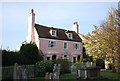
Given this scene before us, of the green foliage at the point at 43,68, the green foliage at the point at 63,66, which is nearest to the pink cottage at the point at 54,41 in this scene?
the green foliage at the point at 63,66

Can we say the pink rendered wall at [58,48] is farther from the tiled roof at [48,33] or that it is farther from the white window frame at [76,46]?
the tiled roof at [48,33]

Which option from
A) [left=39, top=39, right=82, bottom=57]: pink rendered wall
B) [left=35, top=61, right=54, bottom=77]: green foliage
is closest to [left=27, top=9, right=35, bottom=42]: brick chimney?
[left=39, top=39, right=82, bottom=57]: pink rendered wall

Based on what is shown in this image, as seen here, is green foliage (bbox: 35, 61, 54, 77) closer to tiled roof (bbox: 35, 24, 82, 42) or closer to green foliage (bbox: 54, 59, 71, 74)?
green foliage (bbox: 54, 59, 71, 74)

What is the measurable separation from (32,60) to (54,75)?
273 inches

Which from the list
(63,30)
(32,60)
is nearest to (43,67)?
(32,60)

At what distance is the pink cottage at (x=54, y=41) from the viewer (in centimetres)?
1380

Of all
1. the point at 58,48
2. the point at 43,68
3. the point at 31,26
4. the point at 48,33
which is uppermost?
the point at 31,26

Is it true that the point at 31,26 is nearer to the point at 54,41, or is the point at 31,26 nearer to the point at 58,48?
the point at 54,41

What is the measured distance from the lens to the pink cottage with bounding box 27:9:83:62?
1380 centimetres

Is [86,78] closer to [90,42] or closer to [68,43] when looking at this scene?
[90,42]

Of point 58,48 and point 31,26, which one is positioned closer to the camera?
point 31,26

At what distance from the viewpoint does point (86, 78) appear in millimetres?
7129

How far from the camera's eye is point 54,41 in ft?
48.4

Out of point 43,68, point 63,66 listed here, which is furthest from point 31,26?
point 43,68
